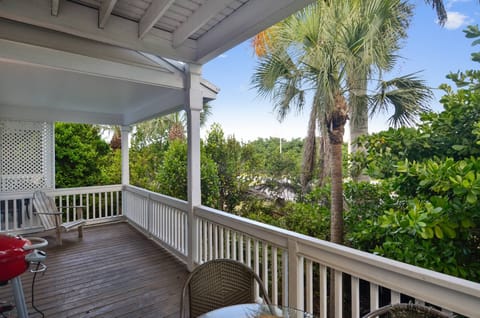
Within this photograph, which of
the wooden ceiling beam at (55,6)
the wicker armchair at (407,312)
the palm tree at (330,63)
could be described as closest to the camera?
the wicker armchair at (407,312)

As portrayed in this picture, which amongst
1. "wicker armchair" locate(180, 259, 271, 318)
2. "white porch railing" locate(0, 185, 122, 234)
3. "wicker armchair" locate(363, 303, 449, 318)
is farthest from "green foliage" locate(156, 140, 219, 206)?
"wicker armchair" locate(363, 303, 449, 318)

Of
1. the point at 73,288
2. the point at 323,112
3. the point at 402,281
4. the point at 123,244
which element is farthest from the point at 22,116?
the point at 402,281

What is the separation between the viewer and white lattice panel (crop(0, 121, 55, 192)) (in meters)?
5.54

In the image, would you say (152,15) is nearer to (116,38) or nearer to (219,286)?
(116,38)

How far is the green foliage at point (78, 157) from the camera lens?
8.59 meters

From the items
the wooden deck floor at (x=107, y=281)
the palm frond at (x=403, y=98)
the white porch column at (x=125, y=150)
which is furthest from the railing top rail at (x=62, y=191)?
the palm frond at (x=403, y=98)

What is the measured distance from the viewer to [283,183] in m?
7.20

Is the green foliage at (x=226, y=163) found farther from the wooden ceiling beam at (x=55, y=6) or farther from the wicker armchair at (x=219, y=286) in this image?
the wicker armchair at (x=219, y=286)

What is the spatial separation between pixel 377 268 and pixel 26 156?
698cm

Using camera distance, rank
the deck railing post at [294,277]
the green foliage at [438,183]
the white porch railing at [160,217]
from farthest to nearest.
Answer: the white porch railing at [160,217]
the deck railing post at [294,277]
the green foliage at [438,183]

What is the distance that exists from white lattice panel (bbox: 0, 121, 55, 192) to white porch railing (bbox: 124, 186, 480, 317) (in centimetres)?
381

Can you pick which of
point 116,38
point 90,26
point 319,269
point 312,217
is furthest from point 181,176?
point 319,269

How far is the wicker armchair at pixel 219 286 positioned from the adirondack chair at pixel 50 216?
4132 mm

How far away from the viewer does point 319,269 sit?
1.93 meters
